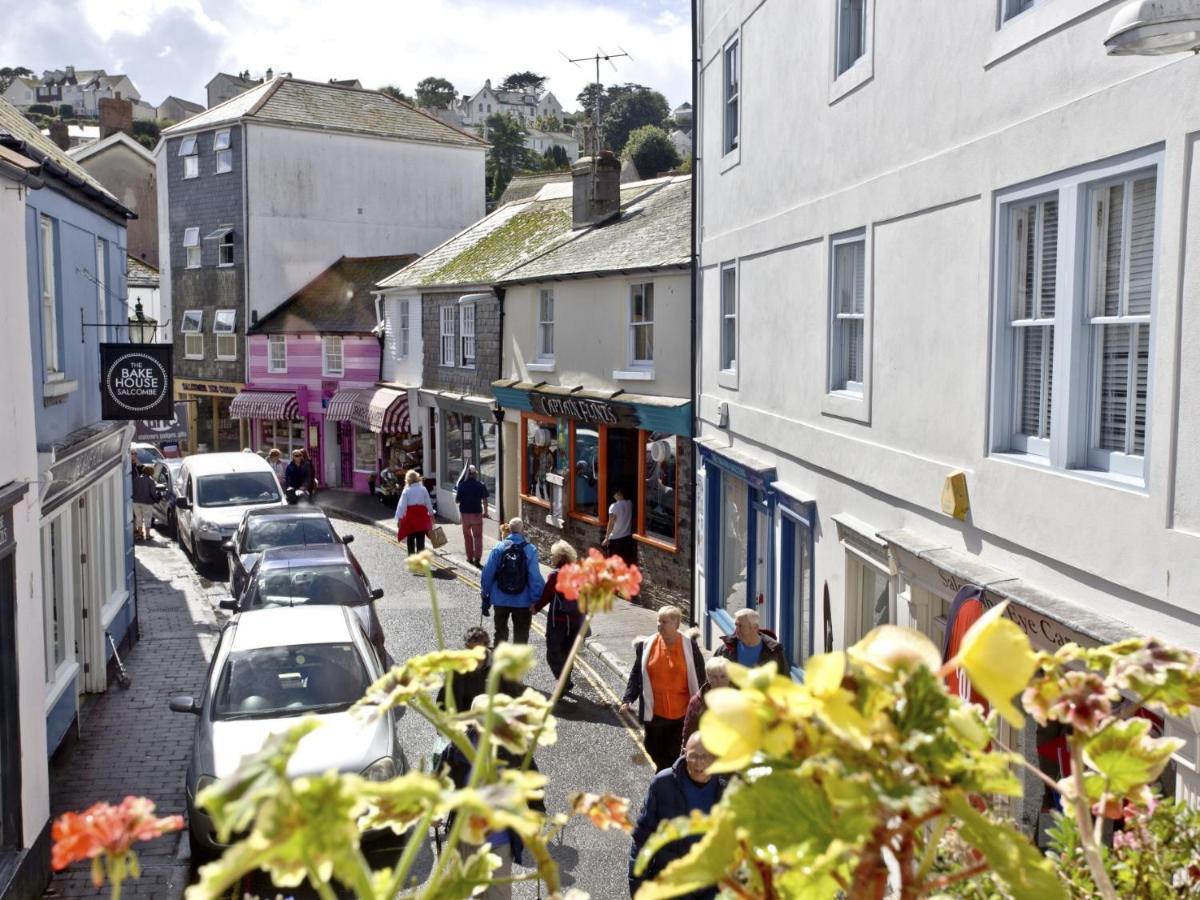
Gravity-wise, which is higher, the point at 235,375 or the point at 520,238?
the point at 520,238

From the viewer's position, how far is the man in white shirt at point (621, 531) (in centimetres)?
1945

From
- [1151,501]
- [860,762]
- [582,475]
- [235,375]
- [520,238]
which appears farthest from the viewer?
[235,375]

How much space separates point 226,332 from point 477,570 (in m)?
20.8

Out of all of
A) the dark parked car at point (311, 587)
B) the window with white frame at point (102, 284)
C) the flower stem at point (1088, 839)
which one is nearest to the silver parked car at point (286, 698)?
the dark parked car at point (311, 587)

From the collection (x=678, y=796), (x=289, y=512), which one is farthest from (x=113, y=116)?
(x=678, y=796)

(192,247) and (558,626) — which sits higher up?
(192,247)

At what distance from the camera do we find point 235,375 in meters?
39.0

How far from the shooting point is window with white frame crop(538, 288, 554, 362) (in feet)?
75.8

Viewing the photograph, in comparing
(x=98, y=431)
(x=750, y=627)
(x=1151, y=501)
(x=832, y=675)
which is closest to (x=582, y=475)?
(x=98, y=431)

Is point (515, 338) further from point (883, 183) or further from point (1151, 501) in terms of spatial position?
point (1151, 501)

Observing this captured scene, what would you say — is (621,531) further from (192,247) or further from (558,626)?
(192,247)

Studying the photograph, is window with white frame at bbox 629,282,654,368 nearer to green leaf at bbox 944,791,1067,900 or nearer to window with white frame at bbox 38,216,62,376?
window with white frame at bbox 38,216,62,376

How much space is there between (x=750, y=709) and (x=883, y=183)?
8.55 metres

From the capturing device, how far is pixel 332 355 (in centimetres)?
3519
